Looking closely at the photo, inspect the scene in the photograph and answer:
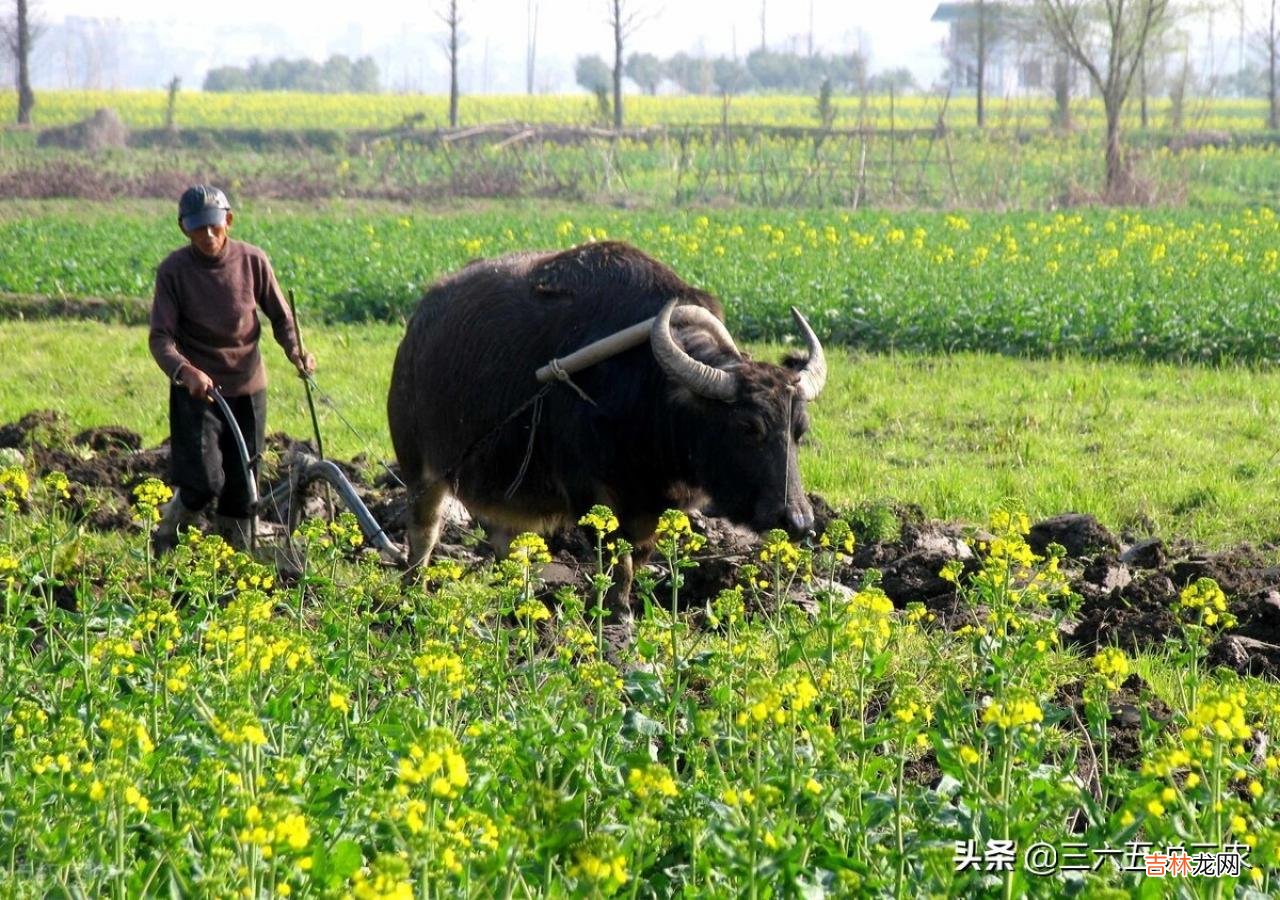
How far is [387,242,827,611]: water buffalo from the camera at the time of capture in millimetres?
6582

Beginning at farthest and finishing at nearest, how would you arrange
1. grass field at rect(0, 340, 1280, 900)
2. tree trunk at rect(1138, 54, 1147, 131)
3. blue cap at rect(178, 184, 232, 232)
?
tree trunk at rect(1138, 54, 1147, 131)
blue cap at rect(178, 184, 232, 232)
grass field at rect(0, 340, 1280, 900)

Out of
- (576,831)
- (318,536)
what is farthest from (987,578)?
(318,536)

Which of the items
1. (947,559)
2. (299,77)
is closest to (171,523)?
(947,559)

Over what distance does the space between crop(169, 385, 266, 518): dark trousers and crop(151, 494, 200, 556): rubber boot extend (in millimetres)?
68

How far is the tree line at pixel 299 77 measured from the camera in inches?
4555

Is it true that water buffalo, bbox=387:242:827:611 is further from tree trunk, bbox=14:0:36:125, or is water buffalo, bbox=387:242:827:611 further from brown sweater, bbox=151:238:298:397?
tree trunk, bbox=14:0:36:125

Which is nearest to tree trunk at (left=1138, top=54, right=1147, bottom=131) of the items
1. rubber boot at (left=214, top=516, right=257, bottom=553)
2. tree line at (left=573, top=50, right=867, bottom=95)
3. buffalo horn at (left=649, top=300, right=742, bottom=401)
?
rubber boot at (left=214, top=516, right=257, bottom=553)

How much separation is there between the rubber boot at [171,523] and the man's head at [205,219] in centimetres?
129

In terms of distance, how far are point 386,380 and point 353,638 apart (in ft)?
27.8

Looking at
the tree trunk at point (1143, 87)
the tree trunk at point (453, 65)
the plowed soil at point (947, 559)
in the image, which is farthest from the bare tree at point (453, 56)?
the plowed soil at point (947, 559)

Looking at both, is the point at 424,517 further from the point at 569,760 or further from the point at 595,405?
the point at 569,760

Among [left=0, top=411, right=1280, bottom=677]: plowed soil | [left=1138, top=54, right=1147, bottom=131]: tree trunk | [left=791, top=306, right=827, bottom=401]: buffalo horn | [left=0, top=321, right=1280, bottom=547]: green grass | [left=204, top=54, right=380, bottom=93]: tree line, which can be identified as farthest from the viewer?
[left=204, top=54, right=380, bottom=93]: tree line

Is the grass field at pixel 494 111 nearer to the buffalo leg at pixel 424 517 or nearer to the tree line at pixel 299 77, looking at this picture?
the tree line at pixel 299 77

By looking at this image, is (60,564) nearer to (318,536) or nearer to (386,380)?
(318,536)
